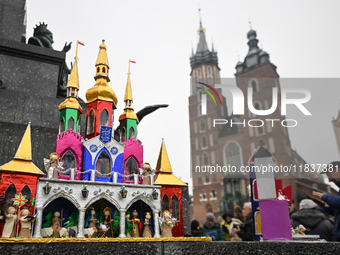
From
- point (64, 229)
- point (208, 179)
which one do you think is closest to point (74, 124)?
point (64, 229)

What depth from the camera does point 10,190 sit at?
19.2ft

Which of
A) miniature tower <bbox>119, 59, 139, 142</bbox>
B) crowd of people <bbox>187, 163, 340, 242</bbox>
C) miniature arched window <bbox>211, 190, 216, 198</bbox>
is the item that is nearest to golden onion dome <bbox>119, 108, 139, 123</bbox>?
miniature tower <bbox>119, 59, 139, 142</bbox>

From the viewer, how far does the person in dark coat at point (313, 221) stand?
22.3 ft

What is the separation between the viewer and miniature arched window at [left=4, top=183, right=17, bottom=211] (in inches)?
229

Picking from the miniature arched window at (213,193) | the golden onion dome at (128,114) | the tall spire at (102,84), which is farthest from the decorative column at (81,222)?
the miniature arched window at (213,193)

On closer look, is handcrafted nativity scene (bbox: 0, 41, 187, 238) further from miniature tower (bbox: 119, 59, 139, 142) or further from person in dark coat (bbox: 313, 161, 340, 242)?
person in dark coat (bbox: 313, 161, 340, 242)

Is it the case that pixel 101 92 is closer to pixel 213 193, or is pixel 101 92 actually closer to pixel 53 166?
pixel 53 166

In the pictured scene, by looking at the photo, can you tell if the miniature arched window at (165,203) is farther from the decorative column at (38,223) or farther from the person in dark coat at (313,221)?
the person in dark coat at (313,221)

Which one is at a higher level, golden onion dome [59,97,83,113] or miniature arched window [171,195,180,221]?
golden onion dome [59,97,83,113]

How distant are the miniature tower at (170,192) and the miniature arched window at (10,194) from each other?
121 inches

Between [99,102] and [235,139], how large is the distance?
53.9 meters

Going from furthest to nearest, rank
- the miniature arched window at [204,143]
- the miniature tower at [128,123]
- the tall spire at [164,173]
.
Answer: the miniature arched window at [204,143] → the miniature tower at [128,123] → the tall spire at [164,173]

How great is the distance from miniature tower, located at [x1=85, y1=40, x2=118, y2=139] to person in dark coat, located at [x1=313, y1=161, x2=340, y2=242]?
5.48 meters

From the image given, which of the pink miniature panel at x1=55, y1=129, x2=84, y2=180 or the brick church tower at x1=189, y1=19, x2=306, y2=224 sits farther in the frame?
the brick church tower at x1=189, y1=19, x2=306, y2=224
